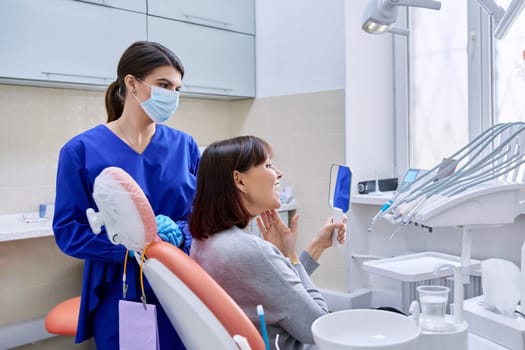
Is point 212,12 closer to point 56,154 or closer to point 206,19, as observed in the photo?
point 206,19

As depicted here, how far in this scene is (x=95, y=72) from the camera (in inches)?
91.7

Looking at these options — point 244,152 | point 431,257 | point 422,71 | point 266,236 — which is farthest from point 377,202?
point 244,152

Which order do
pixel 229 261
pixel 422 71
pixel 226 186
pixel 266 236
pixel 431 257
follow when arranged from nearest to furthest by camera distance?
pixel 229 261
pixel 226 186
pixel 266 236
pixel 431 257
pixel 422 71

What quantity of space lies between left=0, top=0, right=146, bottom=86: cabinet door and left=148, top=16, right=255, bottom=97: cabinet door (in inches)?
7.3

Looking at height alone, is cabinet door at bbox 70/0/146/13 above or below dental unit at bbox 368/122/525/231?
above

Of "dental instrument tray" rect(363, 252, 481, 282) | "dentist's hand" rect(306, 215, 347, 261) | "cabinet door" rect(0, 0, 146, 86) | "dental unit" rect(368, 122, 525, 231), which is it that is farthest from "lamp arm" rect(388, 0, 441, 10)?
"cabinet door" rect(0, 0, 146, 86)

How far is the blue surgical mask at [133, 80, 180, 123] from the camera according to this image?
149 centimetres

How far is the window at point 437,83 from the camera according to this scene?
8.26ft

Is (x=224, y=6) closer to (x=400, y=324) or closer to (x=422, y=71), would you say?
Result: (x=422, y=71)

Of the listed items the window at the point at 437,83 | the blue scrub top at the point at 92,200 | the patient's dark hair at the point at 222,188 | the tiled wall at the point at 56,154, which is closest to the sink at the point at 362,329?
the patient's dark hair at the point at 222,188

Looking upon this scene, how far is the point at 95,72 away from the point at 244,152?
140cm

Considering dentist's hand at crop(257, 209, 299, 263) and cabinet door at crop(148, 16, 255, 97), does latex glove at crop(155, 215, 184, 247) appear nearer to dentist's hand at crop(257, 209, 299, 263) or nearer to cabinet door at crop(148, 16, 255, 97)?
dentist's hand at crop(257, 209, 299, 263)

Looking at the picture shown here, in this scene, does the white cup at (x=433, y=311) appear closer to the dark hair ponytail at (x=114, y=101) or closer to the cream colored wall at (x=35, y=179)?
the dark hair ponytail at (x=114, y=101)

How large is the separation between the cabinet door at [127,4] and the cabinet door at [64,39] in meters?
0.02
